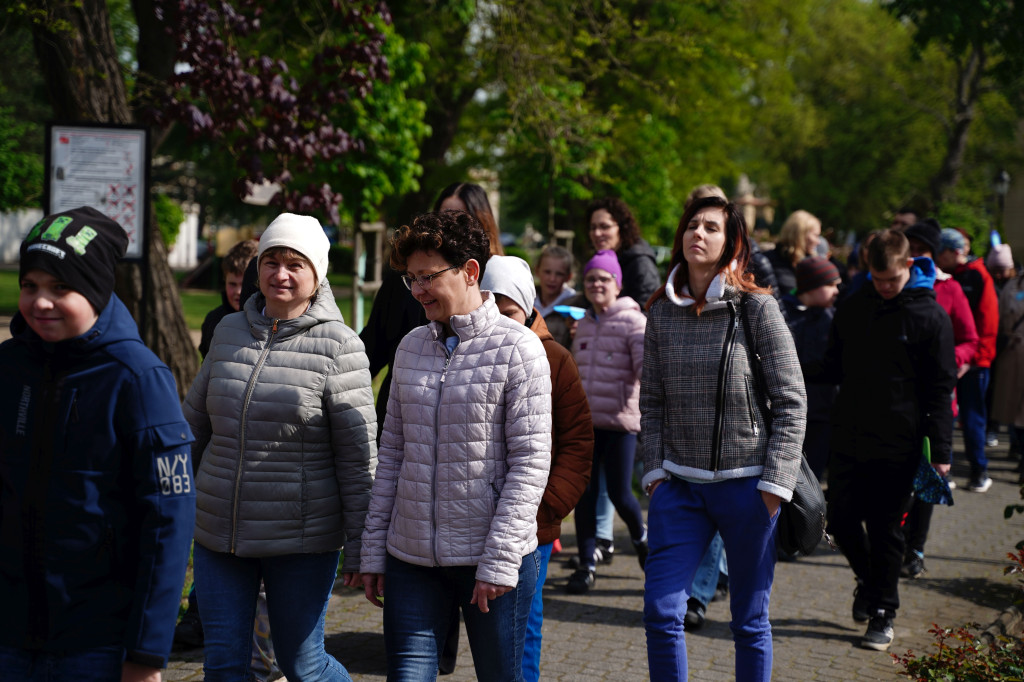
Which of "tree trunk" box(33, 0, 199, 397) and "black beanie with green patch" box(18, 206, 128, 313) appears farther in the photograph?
"tree trunk" box(33, 0, 199, 397)

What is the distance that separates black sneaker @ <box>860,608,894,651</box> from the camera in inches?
226

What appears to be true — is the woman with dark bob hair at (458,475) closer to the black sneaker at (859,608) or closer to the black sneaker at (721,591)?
the black sneaker at (859,608)

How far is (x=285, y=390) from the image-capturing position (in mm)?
3598

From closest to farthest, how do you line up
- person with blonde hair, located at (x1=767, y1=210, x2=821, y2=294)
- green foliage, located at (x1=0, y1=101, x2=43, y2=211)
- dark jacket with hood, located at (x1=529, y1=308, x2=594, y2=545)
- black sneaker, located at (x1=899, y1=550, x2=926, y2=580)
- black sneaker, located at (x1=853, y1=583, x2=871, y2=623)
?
dark jacket with hood, located at (x1=529, y1=308, x2=594, y2=545) < black sneaker, located at (x1=853, y1=583, x2=871, y2=623) < black sneaker, located at (x1=899, y1=550, x2=926, y2=580) < person with blonde hair, located at (x1=767, y1=210, x2=821, y2=294) < green foliage, located at (x1=0, y1=101, x2=43, y2=211)

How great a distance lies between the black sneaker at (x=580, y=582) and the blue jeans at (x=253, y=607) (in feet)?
10.2

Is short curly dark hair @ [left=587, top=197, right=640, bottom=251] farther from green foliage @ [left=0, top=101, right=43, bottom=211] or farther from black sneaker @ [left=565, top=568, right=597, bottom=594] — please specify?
green foliage @ [left=0, top=101, right=43, bottom=211]

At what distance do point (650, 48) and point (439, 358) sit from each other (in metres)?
18.4

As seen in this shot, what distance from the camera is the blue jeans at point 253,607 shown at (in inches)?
142

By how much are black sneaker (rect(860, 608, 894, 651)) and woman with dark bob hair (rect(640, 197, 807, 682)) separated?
1.94 metres

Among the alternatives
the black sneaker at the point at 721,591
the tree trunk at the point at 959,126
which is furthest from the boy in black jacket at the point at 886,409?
the tree trunk at the point at 959,126

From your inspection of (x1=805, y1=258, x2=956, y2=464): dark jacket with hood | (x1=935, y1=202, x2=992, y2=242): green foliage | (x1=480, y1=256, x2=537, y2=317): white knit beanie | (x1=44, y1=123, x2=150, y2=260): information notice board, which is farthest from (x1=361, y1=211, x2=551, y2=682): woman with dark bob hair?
(x1=935, y1=202, x2=992, y2=242): green foliage

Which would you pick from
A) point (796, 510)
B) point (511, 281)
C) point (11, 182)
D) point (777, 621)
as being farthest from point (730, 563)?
point (11, 182)

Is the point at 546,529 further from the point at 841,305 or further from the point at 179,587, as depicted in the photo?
the point at 841,305

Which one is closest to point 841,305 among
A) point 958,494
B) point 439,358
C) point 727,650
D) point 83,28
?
point 727,650
